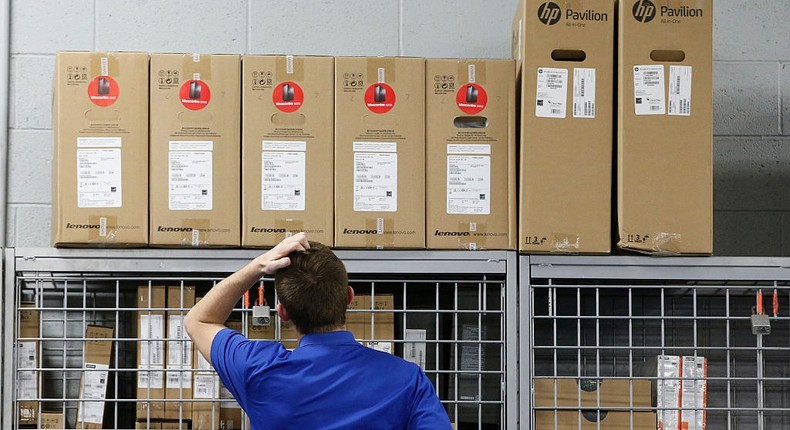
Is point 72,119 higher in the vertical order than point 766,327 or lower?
higher

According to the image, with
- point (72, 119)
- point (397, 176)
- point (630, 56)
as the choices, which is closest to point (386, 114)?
point (397, 176)

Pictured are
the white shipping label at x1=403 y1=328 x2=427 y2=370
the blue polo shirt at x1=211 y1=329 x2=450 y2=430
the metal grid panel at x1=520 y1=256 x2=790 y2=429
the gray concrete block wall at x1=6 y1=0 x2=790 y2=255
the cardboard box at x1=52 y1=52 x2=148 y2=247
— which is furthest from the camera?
the gray concrete block wall at x1=6 y1=0 x2=790 y2=255

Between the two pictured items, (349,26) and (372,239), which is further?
(349,26)

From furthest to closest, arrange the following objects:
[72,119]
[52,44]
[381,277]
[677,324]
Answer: [52,44] → [677,324] → [381,277] → [72,119]

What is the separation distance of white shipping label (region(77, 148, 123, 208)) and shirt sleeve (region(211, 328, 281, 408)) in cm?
65

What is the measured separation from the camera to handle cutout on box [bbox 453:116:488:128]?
2.49 m

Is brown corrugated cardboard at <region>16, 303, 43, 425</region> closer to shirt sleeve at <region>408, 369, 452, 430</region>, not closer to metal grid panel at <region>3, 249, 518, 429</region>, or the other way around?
metal grid panel at <region>3, 249, 518, 429</region>

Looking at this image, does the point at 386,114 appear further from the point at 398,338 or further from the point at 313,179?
the point at 398,338

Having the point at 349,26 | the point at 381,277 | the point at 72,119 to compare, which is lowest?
the point at 381,277

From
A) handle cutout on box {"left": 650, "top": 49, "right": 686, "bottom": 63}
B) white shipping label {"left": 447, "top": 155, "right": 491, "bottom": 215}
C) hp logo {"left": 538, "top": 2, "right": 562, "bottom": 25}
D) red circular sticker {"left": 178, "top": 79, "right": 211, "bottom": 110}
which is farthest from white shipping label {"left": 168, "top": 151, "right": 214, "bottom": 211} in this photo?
handle cutout on box {"left": 650, "top": 49, "right": 686, "bottom": 63}

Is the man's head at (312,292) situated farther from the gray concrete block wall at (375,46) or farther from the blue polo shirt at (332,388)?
the gray concrete block wall at (375,46)

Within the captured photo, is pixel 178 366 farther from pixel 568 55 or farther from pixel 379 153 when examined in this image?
pixel 568 55

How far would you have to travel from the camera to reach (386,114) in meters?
2.46

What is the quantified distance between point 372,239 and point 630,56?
2.81 ft
